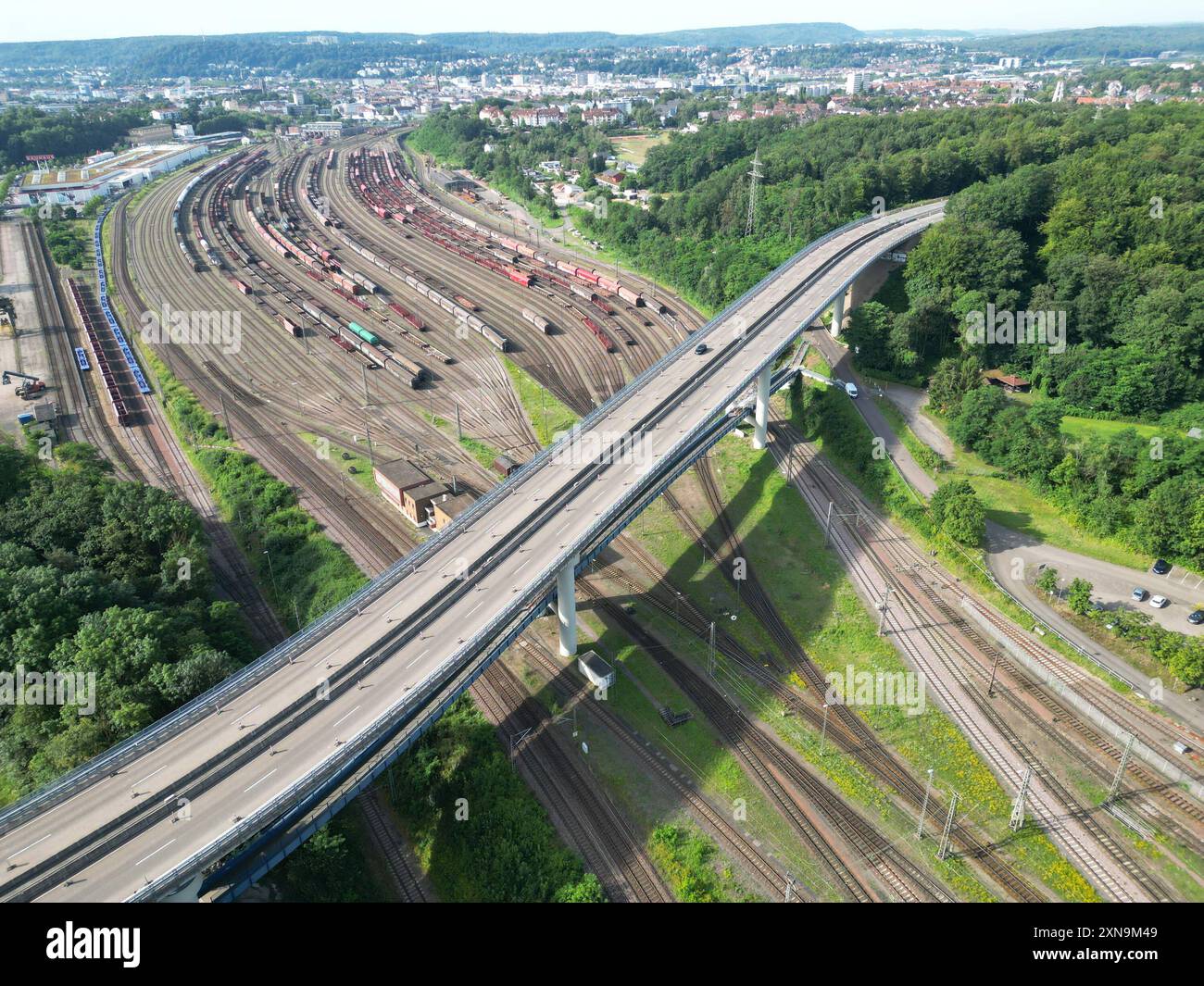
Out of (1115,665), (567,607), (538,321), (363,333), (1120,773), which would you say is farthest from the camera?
(538,321)

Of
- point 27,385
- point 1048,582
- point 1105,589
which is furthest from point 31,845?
point 27,385

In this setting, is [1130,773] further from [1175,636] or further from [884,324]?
[884,324]

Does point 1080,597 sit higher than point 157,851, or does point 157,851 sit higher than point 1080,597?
point 1080,597

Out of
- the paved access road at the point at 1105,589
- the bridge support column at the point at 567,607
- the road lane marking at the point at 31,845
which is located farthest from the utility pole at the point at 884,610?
the road lane marking at the point at 31,845

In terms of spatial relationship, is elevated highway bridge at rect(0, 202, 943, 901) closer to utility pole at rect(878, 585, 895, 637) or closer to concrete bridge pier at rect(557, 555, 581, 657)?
concrete bridge pier at rect(557, 555, 581, 657)

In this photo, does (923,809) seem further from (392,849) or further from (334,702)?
(334,702)

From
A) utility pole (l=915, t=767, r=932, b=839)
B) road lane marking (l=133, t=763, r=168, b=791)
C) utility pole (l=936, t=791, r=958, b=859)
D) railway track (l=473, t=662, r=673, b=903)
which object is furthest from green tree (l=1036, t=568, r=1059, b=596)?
road lane marking (l=133, t=763, r=168, b=791)

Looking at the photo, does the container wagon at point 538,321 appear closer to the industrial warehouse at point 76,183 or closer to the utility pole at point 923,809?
the utility pole at point 923,809
